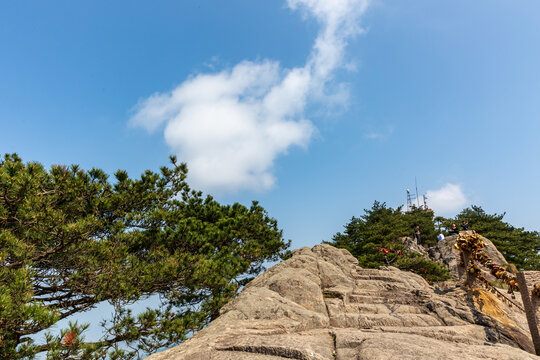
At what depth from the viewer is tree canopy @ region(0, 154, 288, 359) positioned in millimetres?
6125

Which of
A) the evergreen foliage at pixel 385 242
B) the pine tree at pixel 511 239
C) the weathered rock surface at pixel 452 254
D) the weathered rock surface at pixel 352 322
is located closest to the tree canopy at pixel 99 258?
the weathered rock surface at pixel 352 322

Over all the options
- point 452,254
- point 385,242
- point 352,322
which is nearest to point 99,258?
point 352,322

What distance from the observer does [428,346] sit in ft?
17.4

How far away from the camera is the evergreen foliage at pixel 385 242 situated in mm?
19594

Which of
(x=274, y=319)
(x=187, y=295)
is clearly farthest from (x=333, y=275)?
(x=187, y=295)

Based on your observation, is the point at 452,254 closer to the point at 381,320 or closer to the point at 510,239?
the point at 510,239

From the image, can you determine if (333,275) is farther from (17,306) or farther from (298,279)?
(17,306)

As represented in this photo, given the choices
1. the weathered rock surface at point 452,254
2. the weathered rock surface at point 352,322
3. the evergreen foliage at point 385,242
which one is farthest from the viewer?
the weathered rock surface at point 452,254

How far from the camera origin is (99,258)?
8539 mm

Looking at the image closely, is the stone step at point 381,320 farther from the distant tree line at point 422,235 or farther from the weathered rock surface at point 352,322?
the distant tree line at point 422,235

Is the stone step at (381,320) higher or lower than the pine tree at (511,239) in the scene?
lower

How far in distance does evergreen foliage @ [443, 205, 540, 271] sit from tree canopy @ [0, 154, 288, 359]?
30219 millimetres

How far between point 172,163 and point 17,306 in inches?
308

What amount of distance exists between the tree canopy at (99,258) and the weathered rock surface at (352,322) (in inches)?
91.1
